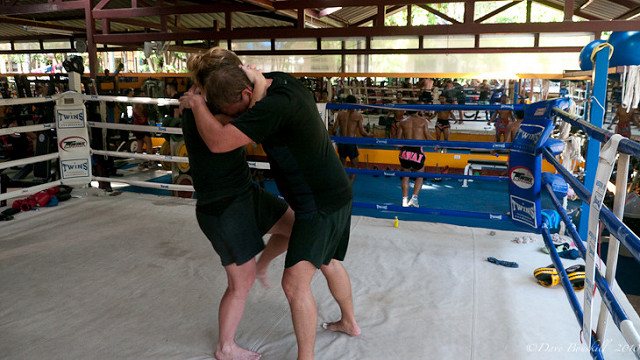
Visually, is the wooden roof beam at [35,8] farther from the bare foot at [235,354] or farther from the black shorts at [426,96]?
the black shorts at [426,96]

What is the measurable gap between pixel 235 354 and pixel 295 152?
3.14 feet

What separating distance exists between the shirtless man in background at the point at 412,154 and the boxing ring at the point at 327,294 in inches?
81.0

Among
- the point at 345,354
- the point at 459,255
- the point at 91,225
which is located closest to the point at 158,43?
the point at 91,225

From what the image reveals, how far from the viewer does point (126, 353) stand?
2160 millimetres

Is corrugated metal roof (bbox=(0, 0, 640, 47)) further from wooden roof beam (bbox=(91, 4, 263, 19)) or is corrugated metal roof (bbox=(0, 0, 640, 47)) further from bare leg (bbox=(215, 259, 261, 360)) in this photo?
bare leg (bbox=(215, 259, 261, 360))

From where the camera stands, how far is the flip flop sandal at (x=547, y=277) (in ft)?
9.15

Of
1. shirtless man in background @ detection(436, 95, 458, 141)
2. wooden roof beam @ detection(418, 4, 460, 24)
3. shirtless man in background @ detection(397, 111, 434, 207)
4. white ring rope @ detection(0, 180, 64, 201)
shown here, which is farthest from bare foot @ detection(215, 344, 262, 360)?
wooden roof beam @ detection(418, 4, 460, 24)

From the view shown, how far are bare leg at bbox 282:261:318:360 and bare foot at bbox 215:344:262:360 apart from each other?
354 millimetres

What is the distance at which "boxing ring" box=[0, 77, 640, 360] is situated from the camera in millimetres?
2182

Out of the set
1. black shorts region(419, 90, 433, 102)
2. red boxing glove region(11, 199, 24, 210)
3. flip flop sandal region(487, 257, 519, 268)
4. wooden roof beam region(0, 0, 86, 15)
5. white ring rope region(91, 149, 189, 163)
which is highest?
wooden roof beam region(0, 0, 86, 15)

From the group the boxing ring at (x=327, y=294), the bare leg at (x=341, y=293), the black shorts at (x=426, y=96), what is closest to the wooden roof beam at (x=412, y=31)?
the black shorts at (x=426, y=96)

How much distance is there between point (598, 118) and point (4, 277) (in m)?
3.92

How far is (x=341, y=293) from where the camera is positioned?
7.31 feet

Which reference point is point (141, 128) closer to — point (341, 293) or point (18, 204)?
point (18, 204)
